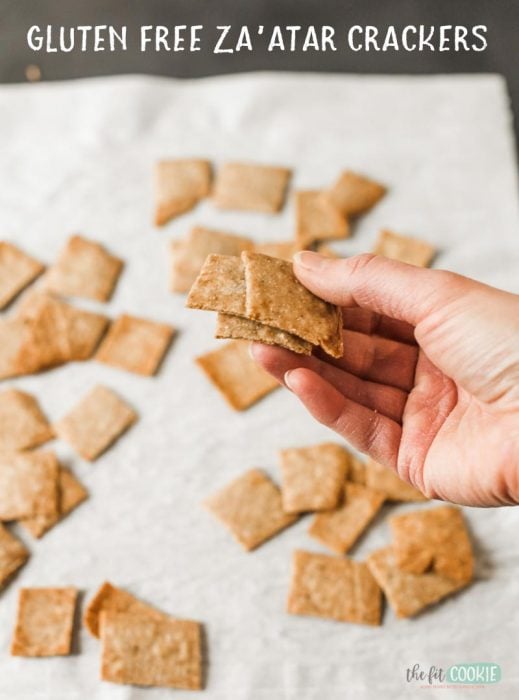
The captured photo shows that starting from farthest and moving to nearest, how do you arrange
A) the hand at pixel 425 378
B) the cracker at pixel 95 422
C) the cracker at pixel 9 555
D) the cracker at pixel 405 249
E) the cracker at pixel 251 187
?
the cracker at pixel 251 187 → the cracker at pixel 405 249 → the cracker at pixel 95 422 → the cracker at pixel 9 555 → the hand at pixel 425 378

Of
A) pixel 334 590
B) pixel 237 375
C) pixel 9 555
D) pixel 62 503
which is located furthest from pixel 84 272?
pixel 334 590

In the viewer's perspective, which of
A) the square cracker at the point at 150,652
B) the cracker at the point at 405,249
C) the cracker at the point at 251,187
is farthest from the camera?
the cracker at the point at 251,187

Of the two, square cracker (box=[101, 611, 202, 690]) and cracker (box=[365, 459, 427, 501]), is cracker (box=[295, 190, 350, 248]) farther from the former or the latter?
square cracker (box=[101, 611, 202, 690])

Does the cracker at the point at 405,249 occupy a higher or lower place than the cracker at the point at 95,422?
higher

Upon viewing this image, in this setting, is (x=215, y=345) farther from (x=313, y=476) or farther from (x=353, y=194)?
(x=353, y=194)

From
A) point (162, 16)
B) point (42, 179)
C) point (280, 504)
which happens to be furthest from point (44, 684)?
point (162, 16)

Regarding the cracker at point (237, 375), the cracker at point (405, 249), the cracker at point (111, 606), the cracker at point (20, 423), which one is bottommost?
the cracker at point (111, 606)

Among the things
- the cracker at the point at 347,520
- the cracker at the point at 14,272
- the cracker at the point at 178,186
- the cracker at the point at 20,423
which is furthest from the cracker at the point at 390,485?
the cracker at the point at 14,272

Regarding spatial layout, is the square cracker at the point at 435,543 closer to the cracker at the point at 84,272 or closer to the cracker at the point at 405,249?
the cracker at the point at 405,249
